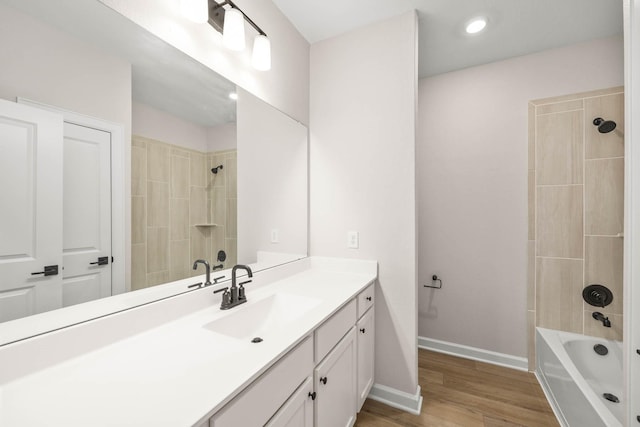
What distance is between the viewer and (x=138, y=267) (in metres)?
1.01

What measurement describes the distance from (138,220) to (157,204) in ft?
0.32

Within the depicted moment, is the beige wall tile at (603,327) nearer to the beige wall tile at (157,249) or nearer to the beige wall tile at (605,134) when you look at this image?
the beige wall tile at (605,134)

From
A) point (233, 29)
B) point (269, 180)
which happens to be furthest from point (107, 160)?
point (269, 180)

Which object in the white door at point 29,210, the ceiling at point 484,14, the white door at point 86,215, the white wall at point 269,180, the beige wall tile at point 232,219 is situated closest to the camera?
the white door at point 29,210

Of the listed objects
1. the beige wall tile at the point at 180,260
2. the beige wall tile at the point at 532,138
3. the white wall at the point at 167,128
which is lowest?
the beige wall tile at the point at 180,260

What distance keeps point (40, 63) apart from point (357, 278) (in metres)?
1.66

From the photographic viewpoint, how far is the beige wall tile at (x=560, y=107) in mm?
1984

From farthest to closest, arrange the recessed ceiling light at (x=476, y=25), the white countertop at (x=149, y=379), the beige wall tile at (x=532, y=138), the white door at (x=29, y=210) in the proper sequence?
Answer: the beige wall tile at (x=532, y=138) → the recessed ceiling light at (x=476, y=25) → the white door at (x=29, y=210) → the white countertop at (x=149, y=379)

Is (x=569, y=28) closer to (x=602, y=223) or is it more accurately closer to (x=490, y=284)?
(x=602, y=223)

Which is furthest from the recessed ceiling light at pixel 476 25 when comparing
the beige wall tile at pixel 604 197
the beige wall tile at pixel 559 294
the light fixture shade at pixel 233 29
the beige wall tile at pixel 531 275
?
the beige wall tile at pixel 559 294

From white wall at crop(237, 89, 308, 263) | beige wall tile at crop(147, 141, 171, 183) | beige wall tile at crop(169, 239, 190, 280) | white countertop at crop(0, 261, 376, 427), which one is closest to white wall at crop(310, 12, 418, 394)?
white wall at crop(237, 89, 308, 263)

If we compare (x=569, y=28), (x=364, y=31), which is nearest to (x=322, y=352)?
(x=364, y=31)

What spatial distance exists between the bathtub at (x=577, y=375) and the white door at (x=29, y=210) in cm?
229

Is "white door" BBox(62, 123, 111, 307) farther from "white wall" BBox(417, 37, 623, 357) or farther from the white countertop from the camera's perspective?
"white wall" BBox(417, 37, 623, 357)
